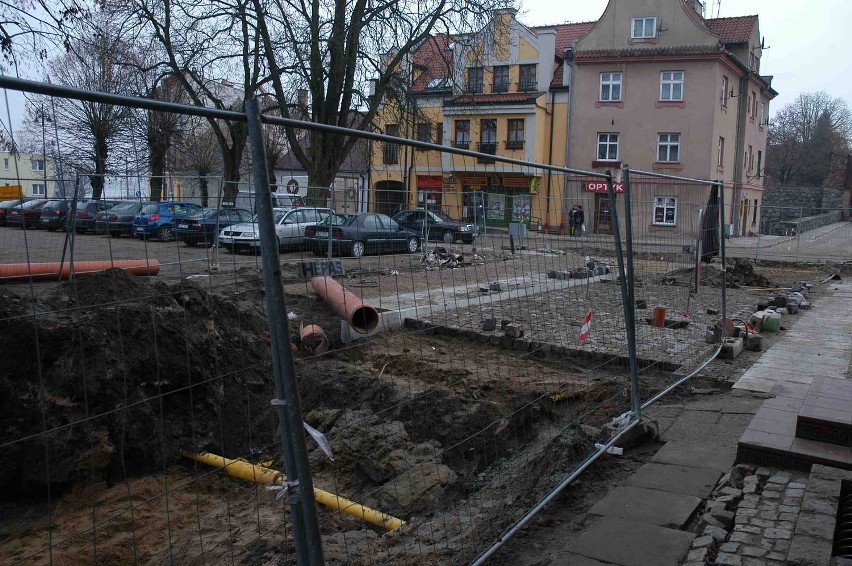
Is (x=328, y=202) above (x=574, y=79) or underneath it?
underneath

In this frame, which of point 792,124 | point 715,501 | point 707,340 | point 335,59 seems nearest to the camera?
point 715,501

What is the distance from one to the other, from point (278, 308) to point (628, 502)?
2762 millimetres

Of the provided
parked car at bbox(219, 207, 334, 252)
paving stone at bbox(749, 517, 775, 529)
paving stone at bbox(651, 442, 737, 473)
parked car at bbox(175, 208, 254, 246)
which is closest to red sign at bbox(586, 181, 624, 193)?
paving stone at bbox(651, 442, 737, 473)

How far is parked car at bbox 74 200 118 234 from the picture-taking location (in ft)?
10.4

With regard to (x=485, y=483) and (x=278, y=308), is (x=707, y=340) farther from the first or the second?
(x=278, y=308)

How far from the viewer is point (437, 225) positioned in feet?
12.1

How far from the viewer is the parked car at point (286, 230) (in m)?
2.86

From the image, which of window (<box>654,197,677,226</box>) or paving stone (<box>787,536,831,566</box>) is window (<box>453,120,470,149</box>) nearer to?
window (<box>654,197,677,226</box>)

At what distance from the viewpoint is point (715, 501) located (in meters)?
4.09

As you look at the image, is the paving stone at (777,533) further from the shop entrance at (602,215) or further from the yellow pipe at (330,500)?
the shop entrance at (602,215)

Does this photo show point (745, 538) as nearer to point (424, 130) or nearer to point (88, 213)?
point (88, 213)

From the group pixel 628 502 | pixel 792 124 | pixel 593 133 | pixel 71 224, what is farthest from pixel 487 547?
pixel 792 124

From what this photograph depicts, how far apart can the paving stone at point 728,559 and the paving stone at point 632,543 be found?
16 centimetres

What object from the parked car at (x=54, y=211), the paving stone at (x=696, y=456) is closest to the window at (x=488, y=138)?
the paving stone at (x=696, y=456)
